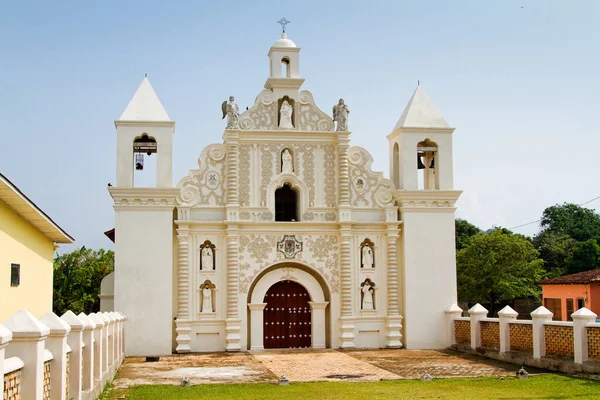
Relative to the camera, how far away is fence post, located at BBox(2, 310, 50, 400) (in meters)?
7.72

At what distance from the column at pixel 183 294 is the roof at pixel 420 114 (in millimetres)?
7527

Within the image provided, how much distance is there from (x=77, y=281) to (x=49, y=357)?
27450 mm

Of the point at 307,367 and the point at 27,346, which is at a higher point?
the point at 27,346

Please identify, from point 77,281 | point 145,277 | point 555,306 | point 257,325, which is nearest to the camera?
point 145,277

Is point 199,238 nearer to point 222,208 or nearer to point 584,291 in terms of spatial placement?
point 222,208

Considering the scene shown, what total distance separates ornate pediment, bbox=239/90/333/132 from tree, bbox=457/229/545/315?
60.1 feet

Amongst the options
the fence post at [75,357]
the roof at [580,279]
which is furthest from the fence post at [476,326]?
the fence post at [75,357]

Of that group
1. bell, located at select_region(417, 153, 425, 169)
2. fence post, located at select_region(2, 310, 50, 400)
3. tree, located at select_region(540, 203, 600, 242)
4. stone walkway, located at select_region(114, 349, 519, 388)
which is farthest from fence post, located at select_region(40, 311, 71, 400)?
tree, located at select_region(540, 203, 600, 242)

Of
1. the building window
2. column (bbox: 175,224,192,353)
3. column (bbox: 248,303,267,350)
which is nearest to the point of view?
the building window

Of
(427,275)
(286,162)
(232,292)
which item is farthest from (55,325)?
(427,275)

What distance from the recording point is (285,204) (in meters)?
24.6

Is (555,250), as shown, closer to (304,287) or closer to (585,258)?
(585,258)

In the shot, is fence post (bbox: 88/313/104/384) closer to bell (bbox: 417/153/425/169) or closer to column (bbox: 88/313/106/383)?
column (bbox: 88/313/106/383)

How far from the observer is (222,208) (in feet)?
76.8
